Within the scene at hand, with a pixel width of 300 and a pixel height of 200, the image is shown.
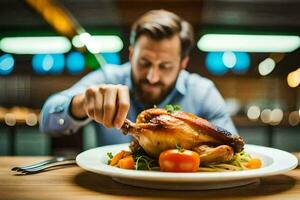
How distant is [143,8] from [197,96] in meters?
1.50

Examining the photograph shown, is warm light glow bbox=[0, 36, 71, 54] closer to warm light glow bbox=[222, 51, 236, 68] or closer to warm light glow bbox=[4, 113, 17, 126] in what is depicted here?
warm light glow bbox=[4, 113, 17, 126]

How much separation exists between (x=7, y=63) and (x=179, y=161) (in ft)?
16.7

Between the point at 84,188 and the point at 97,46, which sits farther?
the point at 97,46

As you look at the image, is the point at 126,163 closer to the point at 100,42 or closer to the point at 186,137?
the point at 186,137

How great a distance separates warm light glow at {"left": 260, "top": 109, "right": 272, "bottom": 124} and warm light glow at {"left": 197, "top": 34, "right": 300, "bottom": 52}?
838 mm

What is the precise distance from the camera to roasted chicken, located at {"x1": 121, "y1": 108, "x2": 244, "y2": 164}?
1.00 m

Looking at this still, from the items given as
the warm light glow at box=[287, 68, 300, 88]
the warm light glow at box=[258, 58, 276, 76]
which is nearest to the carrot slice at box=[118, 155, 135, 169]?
the warm light glow at box=[258, 58, 276, 76]

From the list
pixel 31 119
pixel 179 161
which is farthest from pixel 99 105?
pixel 31 119

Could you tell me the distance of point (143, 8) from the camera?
3.84 meters

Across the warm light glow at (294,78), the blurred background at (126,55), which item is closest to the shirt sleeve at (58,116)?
the blurred background at (126,55)

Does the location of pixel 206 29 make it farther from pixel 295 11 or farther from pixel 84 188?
pixel 84 188

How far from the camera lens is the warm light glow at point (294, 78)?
610 cm

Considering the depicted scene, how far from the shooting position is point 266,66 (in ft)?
20.3

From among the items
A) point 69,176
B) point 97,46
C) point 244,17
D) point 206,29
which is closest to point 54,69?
point 97,46
